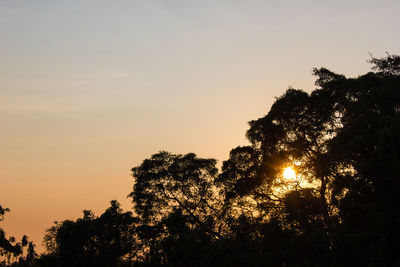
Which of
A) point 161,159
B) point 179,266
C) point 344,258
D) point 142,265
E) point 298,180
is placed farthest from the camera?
point 161,159

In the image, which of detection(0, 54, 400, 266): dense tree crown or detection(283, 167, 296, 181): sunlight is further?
detection(283, 167, 296, 181): sunlight

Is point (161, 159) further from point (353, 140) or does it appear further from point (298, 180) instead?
point (353, 140)

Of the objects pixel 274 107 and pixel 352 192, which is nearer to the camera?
pixel 352 192

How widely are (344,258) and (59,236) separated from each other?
43.2m

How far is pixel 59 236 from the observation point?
211 feet

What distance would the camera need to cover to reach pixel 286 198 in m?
46.2

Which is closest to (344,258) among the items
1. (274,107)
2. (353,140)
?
(353,140)

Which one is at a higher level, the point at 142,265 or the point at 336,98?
the point at 336,98

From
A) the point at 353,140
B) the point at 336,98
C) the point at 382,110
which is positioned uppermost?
the point at 336,98

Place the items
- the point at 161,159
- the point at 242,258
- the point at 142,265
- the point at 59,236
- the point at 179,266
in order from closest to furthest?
the point at 242,258 → the point at 179,266 → the point at 142,265 → the point at 161,159 → the point at 59,236

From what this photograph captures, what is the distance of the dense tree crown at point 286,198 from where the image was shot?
31.8m

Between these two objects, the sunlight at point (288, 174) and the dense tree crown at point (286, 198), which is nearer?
the dense tree crown at point (286, 198)

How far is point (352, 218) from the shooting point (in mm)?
34625

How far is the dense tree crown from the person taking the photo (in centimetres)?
3177
